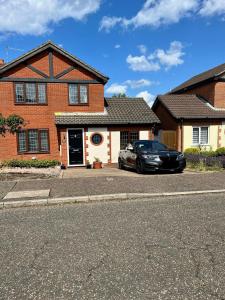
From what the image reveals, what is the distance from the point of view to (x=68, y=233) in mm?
4996

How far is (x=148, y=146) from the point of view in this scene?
13469 millimetres

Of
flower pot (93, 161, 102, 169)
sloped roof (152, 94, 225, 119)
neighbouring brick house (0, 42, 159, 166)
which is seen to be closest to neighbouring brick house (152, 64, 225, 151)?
sloped roof (152, 94, 225, 119)

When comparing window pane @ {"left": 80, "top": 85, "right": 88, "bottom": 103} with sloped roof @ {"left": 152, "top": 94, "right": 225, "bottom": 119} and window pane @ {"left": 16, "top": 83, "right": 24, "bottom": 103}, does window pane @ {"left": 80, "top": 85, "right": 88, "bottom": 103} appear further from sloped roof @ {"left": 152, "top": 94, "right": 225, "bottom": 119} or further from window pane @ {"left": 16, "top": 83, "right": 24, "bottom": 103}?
sloped roof @ {"left": 152, "top": 94, "right": 225, "bottom": 119}

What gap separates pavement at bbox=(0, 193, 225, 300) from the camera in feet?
10.3

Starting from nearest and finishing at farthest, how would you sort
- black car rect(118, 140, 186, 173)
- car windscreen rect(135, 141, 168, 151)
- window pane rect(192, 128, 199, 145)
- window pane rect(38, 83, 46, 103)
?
black car rect(118, 140, 186, 173)
car windscreen rect(135, 141, 168, 151)
window pane rect(38, 83, 46, 103)
window pane rect(192, 128, 199, 145)

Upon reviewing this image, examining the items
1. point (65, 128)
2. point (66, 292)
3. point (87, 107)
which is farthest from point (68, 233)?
point (87, 107)

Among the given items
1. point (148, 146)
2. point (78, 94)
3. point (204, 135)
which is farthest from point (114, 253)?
point (204, 135)

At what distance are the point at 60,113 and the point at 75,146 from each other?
247 centimetres

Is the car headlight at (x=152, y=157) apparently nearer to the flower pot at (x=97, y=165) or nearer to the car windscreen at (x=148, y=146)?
the car windscreen at (x=148, y=146)

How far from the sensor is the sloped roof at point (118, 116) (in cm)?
1692

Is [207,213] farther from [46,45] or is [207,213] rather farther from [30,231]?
[46,45]

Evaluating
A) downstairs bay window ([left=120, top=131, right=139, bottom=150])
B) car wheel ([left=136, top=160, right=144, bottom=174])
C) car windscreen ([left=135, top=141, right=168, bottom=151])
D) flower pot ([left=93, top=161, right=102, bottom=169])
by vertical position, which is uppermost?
downstairs bay window ([left=120, top=131, right=139, bottom=150])

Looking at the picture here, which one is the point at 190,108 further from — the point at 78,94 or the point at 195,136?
the point at 78,94

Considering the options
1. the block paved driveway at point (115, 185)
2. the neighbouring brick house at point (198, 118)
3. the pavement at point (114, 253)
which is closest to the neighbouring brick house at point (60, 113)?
the neighbouring brick house at point (198, 118)
